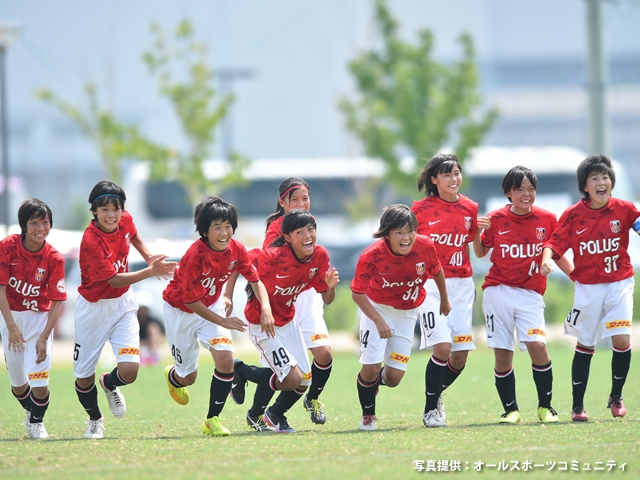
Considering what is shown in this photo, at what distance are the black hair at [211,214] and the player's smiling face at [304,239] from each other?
468 mm

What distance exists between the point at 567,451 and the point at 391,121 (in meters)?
19.7

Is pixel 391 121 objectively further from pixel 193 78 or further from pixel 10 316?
pixel 10 316

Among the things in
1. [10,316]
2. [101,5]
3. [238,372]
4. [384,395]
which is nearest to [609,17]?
[384,395]

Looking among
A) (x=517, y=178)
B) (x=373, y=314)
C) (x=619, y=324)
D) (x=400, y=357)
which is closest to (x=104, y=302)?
(x=373, y=314)

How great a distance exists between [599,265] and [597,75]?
1090 cm

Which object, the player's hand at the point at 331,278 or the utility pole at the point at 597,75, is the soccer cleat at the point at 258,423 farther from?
the utility pole at the point at 597,75

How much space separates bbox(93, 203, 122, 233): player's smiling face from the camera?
294 inches

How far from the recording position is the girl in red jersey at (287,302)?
24.0 feet

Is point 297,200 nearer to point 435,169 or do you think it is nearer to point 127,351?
point 435,169

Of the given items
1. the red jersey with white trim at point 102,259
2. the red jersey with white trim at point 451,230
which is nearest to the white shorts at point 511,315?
the red jersey with white trim at point 451,230

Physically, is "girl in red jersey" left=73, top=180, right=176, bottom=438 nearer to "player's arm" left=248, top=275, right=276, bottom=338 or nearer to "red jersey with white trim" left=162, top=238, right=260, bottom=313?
"red jersey with white trim" left=162, top=238, right=260, bottom=313

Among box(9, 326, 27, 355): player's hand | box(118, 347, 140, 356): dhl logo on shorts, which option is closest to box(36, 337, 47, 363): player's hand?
box(9, 326, 27, 355): player's hand

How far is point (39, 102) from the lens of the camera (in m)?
30.5

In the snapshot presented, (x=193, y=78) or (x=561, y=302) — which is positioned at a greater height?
(x=193, y=78)
